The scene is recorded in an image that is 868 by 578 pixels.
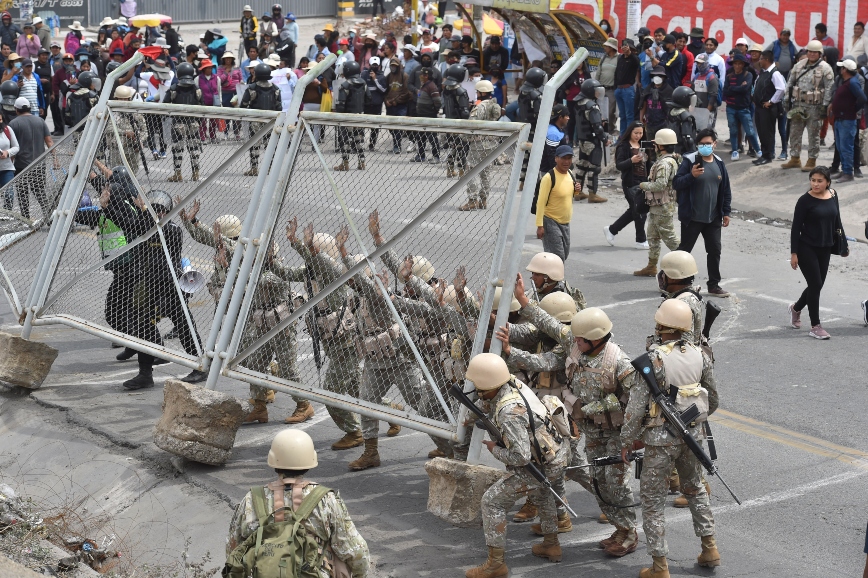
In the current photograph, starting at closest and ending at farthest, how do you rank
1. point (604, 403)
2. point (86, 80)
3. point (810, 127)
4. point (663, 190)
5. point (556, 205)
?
point (604, 403) → point (556, 205) → point (663, 190) → point (810, 127) → point (86, 80)

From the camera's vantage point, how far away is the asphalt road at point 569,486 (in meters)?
7.05

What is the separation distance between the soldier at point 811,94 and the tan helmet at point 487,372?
12262 mm

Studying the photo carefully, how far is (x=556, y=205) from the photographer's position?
1245cm

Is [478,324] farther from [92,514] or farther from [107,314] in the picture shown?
[107,314]

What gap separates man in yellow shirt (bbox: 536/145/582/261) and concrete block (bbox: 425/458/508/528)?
227 inches

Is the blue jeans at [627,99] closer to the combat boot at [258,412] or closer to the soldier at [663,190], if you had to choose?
the soldier at [663,190]

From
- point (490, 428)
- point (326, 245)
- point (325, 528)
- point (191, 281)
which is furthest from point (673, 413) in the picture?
point (191, 281)

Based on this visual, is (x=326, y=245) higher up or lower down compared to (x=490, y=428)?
higher up

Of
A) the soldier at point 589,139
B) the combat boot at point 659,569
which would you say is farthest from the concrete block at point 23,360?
the soldier at point 589,139

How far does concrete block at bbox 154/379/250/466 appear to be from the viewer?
318 inches

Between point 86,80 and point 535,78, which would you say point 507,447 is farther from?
point 86,80

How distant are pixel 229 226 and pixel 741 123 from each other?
1228cm

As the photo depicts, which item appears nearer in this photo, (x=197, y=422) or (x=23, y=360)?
(x=197, y=422)

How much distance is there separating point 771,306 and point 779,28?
11.7 meters
